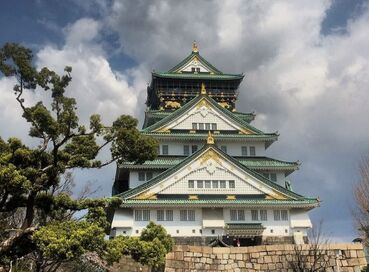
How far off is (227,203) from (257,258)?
10.8 meters

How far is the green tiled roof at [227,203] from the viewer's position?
37.8 m

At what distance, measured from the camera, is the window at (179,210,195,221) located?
128ft

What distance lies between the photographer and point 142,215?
38.6 metres

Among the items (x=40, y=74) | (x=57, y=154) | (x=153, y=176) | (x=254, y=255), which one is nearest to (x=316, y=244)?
(x=254, y=255)

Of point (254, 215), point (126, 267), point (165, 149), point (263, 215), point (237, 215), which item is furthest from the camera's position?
point (165, 149)

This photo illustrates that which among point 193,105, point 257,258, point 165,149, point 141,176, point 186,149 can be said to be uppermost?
point 193,105

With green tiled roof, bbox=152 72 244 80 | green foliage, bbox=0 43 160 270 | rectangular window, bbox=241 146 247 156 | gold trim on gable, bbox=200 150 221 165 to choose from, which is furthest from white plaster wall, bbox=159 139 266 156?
green foliage, bbox=0 43 160 270

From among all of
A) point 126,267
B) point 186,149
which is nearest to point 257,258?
point 126,267

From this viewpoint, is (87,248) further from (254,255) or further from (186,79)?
(186,79)

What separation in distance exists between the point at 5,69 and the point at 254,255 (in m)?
18.7

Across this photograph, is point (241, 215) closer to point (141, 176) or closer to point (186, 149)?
point (186, 149)

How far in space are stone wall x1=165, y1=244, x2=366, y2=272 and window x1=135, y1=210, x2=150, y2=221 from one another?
34.6 ft

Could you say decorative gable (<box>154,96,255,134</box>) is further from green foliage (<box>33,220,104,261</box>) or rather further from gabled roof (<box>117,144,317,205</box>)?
green foliage (<box>33,220,104,261</box>)

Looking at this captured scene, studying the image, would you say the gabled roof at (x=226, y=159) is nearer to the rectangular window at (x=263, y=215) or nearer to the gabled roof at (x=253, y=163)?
the rectangular window at (x=263, y=215)
